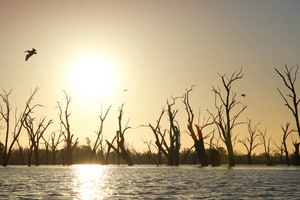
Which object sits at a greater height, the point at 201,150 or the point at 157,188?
the point at 201,150

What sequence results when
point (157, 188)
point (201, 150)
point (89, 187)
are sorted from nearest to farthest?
point (157, 188) < point (89, 187) < point (201, 150)

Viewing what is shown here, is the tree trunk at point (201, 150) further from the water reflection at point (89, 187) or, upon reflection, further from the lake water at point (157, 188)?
the lake water at point (157, 188)

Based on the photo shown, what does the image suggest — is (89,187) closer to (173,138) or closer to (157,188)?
(157,188)

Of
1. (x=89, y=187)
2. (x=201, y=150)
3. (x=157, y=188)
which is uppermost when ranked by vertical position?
(x=201, y=150)

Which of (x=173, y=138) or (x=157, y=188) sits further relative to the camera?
(x=173, y=138)

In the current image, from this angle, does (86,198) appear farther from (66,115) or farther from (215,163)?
(66,115)

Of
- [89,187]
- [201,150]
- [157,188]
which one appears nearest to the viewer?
[157,188]

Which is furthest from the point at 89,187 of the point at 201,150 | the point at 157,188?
the point at 201,150

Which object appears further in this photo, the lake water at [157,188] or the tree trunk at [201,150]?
the tree trunk at [201,150]

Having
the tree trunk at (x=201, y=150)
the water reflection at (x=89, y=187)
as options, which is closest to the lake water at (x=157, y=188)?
the water reflection at (x=89, y=187)

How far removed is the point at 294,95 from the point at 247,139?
28.7m

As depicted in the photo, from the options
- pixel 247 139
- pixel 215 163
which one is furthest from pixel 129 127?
pixel 247 139

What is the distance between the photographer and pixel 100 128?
61.3 meters

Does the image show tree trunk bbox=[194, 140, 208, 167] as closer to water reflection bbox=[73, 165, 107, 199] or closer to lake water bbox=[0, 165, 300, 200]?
water reflection bbox=[73, 165, 107, 199]
